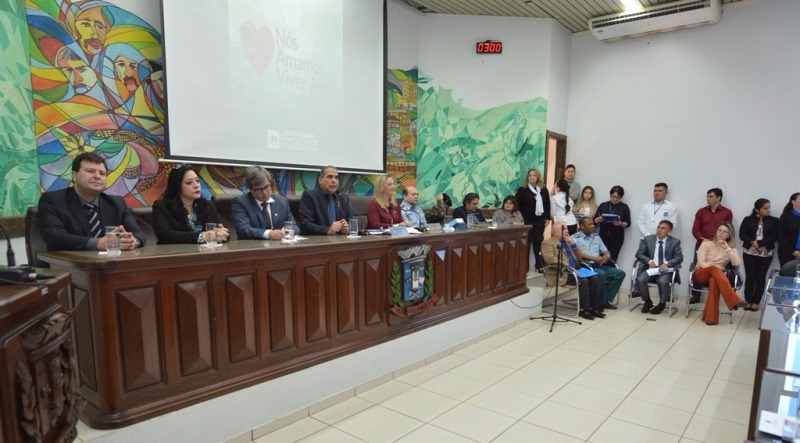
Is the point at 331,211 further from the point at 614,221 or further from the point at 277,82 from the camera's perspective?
the point at 614,221

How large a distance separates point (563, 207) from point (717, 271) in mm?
2214

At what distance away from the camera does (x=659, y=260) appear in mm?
5559

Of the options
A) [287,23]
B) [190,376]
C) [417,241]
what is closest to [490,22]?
[287,23]

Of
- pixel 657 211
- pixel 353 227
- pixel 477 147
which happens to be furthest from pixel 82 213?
pixel 657 211

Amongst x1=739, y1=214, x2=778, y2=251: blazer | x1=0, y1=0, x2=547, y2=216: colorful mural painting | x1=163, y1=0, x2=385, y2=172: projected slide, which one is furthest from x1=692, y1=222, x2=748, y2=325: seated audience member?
x1=0, y1=0, x2=547, y2=216: colorful mural painting

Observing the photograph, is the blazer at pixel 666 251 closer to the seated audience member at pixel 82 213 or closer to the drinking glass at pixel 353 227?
the drinking glass at pixel 353 227

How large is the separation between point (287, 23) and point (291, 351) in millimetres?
3539

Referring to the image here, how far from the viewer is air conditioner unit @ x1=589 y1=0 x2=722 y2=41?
577 centimetres

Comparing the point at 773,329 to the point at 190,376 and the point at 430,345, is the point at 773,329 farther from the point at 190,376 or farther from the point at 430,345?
the point at 190,376

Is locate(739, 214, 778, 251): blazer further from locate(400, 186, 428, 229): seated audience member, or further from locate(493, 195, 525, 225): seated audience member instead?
locate(400, 186, 428, 229): seated audience member

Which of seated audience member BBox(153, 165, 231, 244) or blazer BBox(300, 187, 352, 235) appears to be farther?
blazer BBox(300, 187, 352, 235)

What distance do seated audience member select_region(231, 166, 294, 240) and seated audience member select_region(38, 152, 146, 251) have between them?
2.18ft

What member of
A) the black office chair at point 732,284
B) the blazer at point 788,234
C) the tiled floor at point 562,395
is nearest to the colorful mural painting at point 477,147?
the black office chair at point 732,284

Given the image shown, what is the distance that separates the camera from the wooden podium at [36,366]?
103 cm
